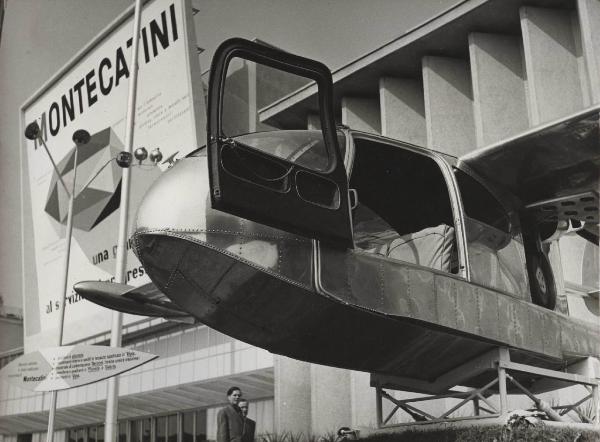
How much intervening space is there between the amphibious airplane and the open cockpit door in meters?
0.01

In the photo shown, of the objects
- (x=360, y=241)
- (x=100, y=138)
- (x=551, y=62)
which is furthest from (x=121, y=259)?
(x=551, y=62)

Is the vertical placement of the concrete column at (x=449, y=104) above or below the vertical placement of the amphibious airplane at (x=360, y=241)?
above

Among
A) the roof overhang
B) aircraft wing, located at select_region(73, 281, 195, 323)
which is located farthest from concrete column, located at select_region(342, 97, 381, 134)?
aircraft wing, located at select_region(73, 281, 195, 323)

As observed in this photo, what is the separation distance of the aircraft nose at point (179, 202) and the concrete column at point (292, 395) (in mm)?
15794

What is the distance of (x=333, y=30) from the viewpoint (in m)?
9.17

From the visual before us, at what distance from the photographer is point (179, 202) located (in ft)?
19.0

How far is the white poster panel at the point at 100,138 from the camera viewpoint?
1945 centimetres

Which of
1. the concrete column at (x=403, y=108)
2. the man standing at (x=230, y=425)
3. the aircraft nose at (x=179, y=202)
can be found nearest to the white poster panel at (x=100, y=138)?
the concrete column at (x=403, y=108)

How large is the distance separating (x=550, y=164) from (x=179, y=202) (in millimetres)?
4281

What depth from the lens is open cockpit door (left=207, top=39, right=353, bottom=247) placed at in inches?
209

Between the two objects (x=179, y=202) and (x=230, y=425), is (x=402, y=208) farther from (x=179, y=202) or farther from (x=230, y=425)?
(x=230, y=425)

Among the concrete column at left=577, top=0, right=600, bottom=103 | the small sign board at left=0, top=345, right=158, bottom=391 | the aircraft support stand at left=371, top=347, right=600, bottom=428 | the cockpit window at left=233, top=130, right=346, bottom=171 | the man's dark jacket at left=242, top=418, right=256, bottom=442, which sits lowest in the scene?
the man's dark jacket at left=242, top=418, right=256, bottom=442

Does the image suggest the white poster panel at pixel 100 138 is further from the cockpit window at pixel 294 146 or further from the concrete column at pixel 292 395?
the cockpit window at pixel 294 146

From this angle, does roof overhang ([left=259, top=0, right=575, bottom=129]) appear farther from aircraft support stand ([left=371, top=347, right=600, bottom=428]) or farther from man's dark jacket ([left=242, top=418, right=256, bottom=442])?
man's dark jacket ([left=242, top=418, right=256, bottom=442])
